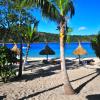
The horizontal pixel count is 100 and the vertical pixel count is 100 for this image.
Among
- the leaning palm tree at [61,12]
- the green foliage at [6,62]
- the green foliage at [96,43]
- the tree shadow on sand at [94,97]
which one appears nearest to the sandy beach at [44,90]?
the tree shadow on sand at [94,97]

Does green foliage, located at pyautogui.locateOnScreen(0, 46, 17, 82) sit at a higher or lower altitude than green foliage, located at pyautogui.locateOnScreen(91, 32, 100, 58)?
lower

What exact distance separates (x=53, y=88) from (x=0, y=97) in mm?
3120

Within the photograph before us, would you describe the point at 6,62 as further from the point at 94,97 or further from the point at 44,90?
the point at 94,97

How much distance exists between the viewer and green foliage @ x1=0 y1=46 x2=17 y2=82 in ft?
48.8

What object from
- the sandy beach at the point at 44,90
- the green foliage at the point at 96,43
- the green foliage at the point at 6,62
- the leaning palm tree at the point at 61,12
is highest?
the leaning palm tree at the point at 61,12

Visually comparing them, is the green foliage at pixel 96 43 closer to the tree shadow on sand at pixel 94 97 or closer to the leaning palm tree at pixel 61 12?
the leaning palm tree at pixel 61 12

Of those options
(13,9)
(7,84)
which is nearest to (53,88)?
(7,84)

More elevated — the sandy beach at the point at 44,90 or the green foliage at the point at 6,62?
the green foliage at the point at 6,62

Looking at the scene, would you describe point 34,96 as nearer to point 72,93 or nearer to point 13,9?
point 72,93

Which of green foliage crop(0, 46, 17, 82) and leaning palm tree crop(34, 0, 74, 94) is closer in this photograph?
leaning palm tree crop(34, 0, 74, 94)

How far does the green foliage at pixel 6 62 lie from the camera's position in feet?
48.8

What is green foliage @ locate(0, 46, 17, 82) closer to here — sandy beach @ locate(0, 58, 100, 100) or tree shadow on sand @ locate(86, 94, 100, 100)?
sandy beach @ locate(0, 58, 100, 100)

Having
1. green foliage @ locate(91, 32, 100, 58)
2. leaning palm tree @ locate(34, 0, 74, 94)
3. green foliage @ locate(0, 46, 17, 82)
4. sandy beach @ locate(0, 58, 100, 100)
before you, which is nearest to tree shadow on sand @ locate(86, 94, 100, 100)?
sandy beach @ locate(0, 58, 100, 100)

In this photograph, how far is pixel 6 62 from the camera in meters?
15.0
